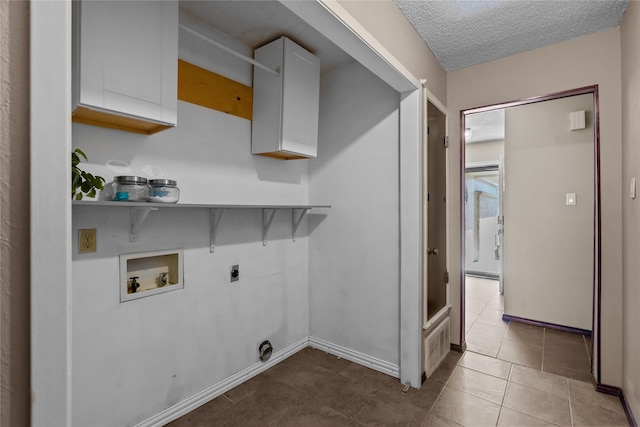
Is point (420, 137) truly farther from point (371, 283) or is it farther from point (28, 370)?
point (28, 370)

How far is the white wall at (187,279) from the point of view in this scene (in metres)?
1.60

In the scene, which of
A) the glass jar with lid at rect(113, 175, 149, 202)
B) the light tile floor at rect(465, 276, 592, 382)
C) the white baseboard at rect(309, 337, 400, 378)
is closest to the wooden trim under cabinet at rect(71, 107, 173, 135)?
the glass jar with lid at rect(113, 175, 149, 202)

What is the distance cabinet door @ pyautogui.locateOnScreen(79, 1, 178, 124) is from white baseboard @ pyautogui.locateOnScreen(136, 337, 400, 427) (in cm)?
168

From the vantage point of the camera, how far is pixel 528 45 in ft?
7.96

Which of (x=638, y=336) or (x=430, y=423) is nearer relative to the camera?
(x=638, y=336)

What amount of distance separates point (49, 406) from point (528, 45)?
321 cm

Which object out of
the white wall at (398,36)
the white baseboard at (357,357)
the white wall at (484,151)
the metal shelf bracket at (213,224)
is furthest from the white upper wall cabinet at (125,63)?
the white wall at (484,151)

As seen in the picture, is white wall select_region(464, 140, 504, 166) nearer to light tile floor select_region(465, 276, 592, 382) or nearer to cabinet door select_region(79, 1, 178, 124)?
light tile floor select_region(465, 276, 592, 382)

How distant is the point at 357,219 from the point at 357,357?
1146mm

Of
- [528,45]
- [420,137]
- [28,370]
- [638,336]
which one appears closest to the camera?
[28,370]

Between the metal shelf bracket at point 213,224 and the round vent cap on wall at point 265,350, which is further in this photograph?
the round vent cap on wall at point 265,350

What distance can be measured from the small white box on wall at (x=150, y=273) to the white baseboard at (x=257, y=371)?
724 millimetres

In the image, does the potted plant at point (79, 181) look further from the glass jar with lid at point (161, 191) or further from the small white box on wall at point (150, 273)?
the small white box on wall at point (150, 273)

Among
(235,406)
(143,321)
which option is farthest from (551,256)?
(143,321)
